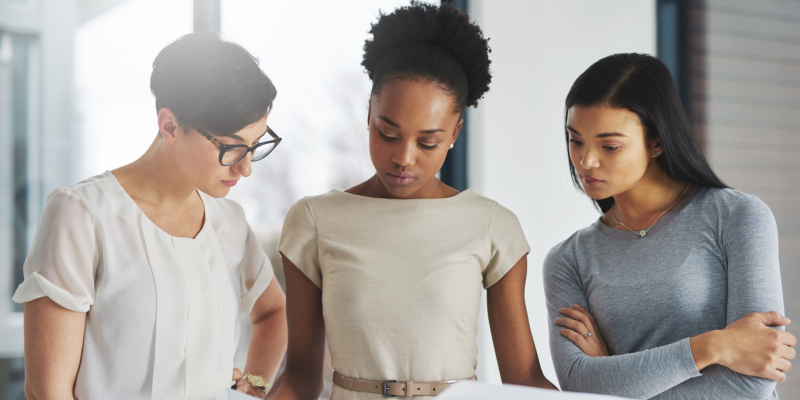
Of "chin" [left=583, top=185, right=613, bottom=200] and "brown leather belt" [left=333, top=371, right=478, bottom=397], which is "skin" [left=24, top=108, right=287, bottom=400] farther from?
"chin" [left=583, top=185, right=613, bottom=200]

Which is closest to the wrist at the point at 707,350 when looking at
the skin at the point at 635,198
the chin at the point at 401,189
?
the skin at the point at 635,198

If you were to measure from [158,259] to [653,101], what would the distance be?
46.2 inches

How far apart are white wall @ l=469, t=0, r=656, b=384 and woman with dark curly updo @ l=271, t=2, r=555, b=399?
4.07 ft

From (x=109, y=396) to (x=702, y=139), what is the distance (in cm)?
294

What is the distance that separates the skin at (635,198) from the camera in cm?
114

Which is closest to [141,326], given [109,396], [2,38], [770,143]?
[109,396]

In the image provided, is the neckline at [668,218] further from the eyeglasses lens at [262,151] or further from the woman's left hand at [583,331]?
the eyeglasses lens at [262,151]

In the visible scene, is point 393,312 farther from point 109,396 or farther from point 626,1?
point 626,1

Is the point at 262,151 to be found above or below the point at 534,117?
below

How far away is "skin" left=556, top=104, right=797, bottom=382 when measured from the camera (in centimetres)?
114

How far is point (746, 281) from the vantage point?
1220mm

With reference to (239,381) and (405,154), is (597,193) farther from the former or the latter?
(239,381)

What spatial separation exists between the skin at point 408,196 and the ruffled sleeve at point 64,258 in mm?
433

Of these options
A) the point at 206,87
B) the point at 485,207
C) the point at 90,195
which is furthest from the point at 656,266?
the point at 90,195
